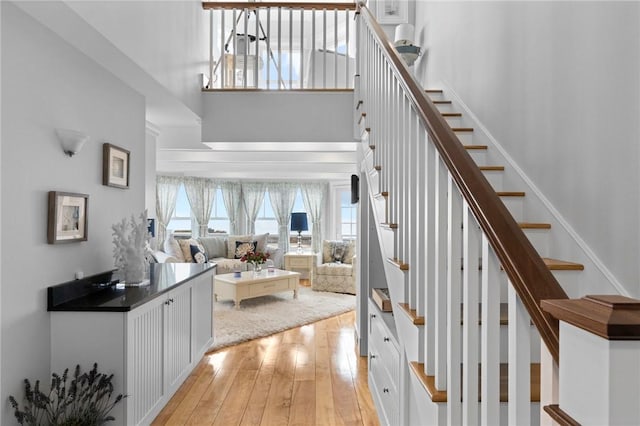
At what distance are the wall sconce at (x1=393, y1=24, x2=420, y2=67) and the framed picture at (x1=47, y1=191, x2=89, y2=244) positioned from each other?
2.79 metres

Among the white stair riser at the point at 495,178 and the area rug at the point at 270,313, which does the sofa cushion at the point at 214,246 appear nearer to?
the area rug at the point at 270,313

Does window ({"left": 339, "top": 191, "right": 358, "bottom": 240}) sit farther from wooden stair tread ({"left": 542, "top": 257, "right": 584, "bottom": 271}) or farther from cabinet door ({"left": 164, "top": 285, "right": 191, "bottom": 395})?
wooden stair tread ({"left": 542, "top": 257, "right": 584, "bottom": 271})

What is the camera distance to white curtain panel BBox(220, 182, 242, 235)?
955 centimetres

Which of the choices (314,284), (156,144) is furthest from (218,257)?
(156,144)

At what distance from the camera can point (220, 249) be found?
8.62 meters

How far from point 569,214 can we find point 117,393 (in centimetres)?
245

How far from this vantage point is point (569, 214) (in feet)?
6.81

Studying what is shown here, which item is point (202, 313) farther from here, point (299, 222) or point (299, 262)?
point (299, 222)

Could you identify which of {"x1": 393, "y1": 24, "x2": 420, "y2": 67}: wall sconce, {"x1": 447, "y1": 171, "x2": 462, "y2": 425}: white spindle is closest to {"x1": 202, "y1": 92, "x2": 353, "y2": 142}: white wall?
{"x1": 393, "y1": 24, "x2": 420, "y2": 67}: wall sconce

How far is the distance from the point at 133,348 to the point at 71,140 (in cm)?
118

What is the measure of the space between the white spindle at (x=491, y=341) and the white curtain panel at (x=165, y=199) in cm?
836

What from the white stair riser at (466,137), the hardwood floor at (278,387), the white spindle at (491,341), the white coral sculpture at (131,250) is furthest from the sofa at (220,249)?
the white spindle at (491,341)

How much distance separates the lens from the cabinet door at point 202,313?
3.65 m

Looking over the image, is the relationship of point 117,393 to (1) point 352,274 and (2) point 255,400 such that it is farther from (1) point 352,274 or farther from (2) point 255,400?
Result: (1) point 352,274
